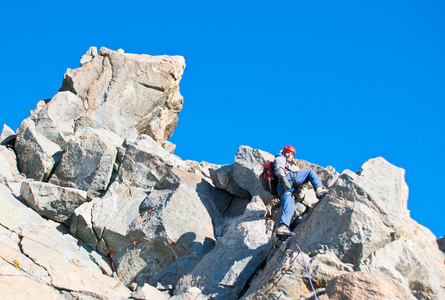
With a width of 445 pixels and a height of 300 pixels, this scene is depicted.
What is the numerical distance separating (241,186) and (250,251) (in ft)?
15.9

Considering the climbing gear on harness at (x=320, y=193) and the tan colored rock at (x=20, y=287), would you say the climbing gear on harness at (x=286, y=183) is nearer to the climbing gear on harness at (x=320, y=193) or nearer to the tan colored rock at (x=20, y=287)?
the climbing gear on harness at (x=320, y=193)

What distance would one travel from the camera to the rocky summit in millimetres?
12719

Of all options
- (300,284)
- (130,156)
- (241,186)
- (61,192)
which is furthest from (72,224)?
(300,284)

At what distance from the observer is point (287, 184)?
14703mm

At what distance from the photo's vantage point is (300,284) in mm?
11953

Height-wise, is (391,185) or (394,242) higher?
(391,185)

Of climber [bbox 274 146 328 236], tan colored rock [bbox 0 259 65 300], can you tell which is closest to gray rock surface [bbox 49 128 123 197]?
tan colored rock [bbox 0 259 65 300]

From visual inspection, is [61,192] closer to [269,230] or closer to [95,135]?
[95,135]

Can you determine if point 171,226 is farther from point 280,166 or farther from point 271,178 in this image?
point 280,166

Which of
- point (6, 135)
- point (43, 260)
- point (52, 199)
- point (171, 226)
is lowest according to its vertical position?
point (43, 260)

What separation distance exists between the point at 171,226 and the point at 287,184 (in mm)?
4977

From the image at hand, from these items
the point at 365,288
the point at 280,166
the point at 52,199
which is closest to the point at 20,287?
the point at 52,199

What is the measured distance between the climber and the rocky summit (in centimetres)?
62

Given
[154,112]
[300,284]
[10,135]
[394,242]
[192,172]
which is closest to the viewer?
[300,284]
